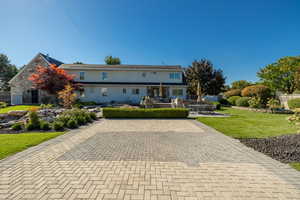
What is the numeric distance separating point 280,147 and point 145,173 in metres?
5.44

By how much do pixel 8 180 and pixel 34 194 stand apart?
1.15 meters

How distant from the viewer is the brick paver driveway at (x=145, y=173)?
2.47 metres

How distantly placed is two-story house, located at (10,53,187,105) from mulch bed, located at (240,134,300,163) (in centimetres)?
1562

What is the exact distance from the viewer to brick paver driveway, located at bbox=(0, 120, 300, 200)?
247 centimetres

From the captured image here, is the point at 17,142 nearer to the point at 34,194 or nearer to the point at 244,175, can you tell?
the point at 34,194

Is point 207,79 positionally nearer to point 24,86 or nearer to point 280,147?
point 280,147

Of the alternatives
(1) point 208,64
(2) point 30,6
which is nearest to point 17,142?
(2) point 30,6

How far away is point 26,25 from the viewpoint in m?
11.0

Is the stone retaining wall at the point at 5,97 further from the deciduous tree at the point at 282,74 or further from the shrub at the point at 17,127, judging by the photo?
the deciduous tree at the point at 282,74

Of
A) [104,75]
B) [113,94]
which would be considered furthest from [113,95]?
[104,75]

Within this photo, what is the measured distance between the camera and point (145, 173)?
313 cm

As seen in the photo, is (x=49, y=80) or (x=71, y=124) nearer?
(x=71, y=124)

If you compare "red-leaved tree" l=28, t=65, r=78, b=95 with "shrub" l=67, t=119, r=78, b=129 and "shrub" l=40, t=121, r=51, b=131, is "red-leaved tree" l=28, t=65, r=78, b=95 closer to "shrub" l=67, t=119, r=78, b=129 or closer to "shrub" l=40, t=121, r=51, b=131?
"shrub" l=40, t=121, r=51, b=131

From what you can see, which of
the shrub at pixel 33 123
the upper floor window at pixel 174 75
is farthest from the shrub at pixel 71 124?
the upper floor window at pixel 174 75
